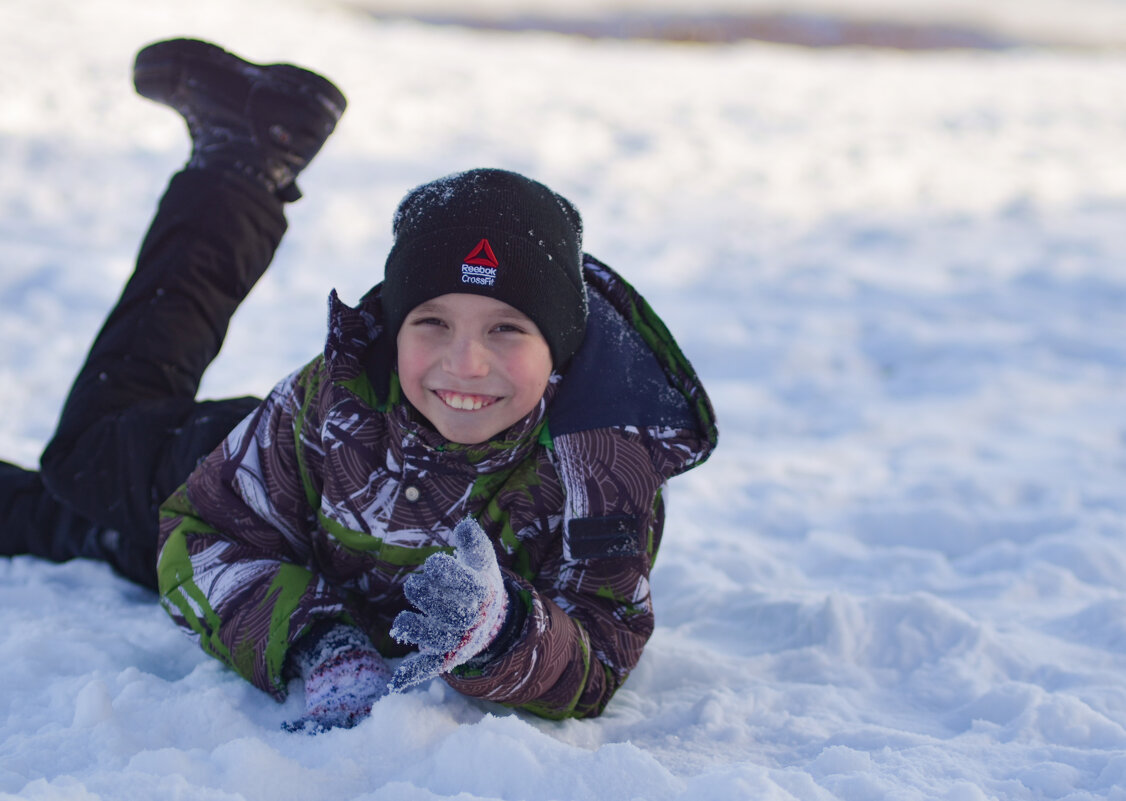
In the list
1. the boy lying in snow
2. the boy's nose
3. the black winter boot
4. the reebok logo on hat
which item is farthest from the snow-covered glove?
the black winter boot

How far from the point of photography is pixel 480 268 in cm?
154

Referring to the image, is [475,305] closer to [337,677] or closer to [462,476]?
[462,476]

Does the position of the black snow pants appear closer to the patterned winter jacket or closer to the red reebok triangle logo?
the patterned winter jacket

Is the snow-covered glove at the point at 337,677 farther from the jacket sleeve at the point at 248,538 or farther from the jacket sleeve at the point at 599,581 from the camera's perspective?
the jacket sleeve at the point at 599,581

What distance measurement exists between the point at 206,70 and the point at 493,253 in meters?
1.36

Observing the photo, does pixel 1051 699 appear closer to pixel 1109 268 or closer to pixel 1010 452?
pixel 1010 452

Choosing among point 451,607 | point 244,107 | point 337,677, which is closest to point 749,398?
point 244,107

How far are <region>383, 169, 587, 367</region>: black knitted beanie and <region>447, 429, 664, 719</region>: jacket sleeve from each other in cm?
20

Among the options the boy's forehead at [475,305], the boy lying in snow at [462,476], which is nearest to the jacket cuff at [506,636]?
the boy lying in snow at [462,476]

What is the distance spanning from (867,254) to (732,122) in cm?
265

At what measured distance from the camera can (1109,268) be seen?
4848 millimetres

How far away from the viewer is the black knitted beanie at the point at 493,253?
5.08ft

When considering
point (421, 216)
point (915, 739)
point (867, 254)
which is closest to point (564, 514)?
point (421, 216)

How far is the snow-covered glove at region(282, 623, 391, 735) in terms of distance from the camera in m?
1.50
